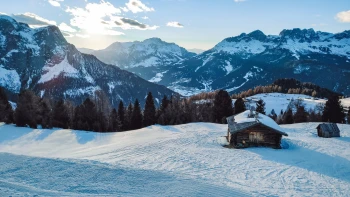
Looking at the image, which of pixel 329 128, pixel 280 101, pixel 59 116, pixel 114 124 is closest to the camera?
pixel 329 128

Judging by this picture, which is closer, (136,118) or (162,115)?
(136,118)

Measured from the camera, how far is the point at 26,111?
57688 mm

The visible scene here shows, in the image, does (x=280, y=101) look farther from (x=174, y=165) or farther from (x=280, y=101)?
(x=174, y=165)

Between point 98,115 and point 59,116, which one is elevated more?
point 98,115

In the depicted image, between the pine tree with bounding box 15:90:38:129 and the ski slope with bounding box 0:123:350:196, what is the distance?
3038 millimetres

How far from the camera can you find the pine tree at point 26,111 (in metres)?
57.7

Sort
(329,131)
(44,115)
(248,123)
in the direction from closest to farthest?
1. (248,123)
2. (329,131)
3. (44,115)

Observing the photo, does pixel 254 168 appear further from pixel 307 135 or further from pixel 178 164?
pixel 307 135

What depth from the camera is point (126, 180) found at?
16875mm

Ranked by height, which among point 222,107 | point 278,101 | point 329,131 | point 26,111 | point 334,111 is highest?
point 278,101

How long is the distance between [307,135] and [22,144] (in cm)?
4796

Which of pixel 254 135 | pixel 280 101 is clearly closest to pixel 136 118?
pixel 254 135

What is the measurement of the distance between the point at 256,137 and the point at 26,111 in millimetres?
46126

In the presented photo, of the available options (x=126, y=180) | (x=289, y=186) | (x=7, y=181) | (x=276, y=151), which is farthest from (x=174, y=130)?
(x=7, y=181)
